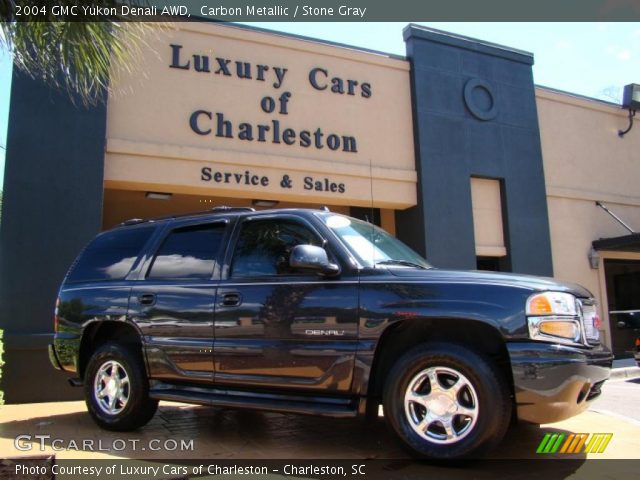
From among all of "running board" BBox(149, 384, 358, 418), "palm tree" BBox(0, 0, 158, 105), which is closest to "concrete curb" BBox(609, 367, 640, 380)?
"running board" BBox(149, 384, 358, 418)

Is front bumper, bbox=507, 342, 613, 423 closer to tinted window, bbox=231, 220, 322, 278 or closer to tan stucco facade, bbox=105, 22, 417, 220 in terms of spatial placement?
tinted window, bbox=231, 220, 322, 278

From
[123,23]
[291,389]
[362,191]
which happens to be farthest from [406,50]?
[291,389]

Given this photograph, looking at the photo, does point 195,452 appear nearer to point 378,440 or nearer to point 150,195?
point 378,440

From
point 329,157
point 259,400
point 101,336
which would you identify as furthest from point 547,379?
point 329,157

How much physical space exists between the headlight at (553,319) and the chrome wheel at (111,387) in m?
3.56

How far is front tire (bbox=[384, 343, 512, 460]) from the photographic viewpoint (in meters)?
3.73

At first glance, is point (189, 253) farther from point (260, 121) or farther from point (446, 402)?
point (260, 121)

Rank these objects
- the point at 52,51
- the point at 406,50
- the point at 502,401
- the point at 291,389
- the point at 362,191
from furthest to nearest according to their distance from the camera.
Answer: the point at 406,50, the point at 362,191, the point at 52,51, the point at 291,389, the point at 502,401

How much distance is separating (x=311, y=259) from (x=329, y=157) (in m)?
7.02

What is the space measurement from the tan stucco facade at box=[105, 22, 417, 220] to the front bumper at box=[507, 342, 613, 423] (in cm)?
642

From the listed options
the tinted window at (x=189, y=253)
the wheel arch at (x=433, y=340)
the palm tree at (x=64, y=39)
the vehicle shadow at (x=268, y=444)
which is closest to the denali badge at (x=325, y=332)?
the wheel arch at (x=433, y=340)

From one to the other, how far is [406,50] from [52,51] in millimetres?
8607

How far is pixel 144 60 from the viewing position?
978 centimetres

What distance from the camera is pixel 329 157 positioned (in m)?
11.0
